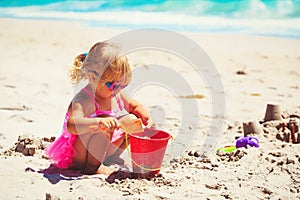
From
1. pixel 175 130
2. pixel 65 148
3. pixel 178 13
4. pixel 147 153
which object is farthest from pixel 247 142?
pixel 178 13

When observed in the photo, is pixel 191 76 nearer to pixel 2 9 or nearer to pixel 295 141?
pixel 295 141

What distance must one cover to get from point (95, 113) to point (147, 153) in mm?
385

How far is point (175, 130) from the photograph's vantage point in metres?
3.21

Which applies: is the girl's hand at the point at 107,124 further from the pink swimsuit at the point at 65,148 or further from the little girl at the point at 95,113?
the pink swimsuit at the point at 65,148

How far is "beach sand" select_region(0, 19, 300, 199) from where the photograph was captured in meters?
2.02

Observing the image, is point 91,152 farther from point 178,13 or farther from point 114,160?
point 178,13

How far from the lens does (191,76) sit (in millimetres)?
5418

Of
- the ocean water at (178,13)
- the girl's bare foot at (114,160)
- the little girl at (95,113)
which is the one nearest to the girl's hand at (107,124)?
the little girl at (95,113)

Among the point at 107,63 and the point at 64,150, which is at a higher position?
the point at 107,63

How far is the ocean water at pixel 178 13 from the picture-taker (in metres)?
12.7

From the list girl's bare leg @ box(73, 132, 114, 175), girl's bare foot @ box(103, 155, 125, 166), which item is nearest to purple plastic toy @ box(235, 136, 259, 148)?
girl's bare foot @ box(103, 155, 125, 166)

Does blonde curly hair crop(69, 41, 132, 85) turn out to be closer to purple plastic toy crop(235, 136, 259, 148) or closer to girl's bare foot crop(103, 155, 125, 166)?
girl's bare foot crop(103, 155, 125, 166)

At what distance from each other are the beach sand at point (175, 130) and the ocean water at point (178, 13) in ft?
19.2

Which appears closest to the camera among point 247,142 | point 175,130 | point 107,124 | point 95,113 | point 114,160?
point 107,124
